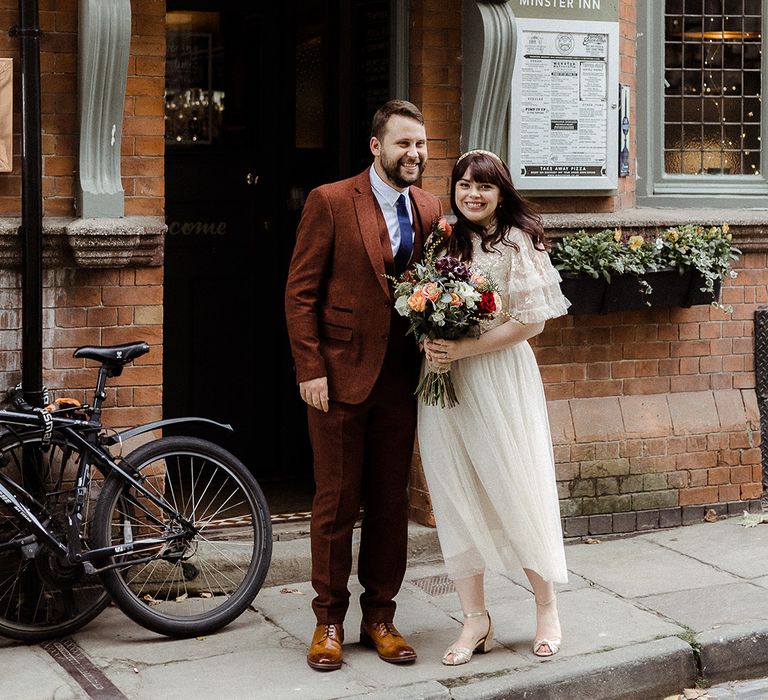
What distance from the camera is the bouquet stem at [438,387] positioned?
5262mm

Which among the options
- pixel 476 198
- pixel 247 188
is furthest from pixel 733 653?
pixel 247 188

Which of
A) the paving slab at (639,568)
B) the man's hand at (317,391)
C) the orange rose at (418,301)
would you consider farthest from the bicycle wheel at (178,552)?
the paving slab at (639,568)

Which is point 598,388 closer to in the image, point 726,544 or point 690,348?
point 690,348

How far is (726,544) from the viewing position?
7.18 m

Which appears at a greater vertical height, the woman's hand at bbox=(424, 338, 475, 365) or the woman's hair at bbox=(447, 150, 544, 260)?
the woman's hair at bbox=(447, 150, 544, 260)

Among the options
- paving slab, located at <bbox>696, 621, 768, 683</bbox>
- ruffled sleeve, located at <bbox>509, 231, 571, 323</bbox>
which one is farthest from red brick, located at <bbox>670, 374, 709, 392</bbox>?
ruffled sleeve, located at <bbox>509, 231, 571, 323</bbox>

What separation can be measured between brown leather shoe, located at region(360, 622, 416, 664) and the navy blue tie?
147 centimetres

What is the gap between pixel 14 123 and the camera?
5.91 m

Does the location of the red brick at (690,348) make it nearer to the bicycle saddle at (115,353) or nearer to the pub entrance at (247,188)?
the pub entrance at (247,188)

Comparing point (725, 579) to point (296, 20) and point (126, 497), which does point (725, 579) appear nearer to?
point (126, 497)

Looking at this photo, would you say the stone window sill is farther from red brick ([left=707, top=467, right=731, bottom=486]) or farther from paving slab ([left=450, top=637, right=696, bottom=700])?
red brick ([left=707, top=467, right=731, bottom=486])

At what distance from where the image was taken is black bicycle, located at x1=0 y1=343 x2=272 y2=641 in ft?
18.3

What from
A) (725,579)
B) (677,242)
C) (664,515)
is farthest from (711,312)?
(725,579)

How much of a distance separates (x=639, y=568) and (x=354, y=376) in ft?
7.37
